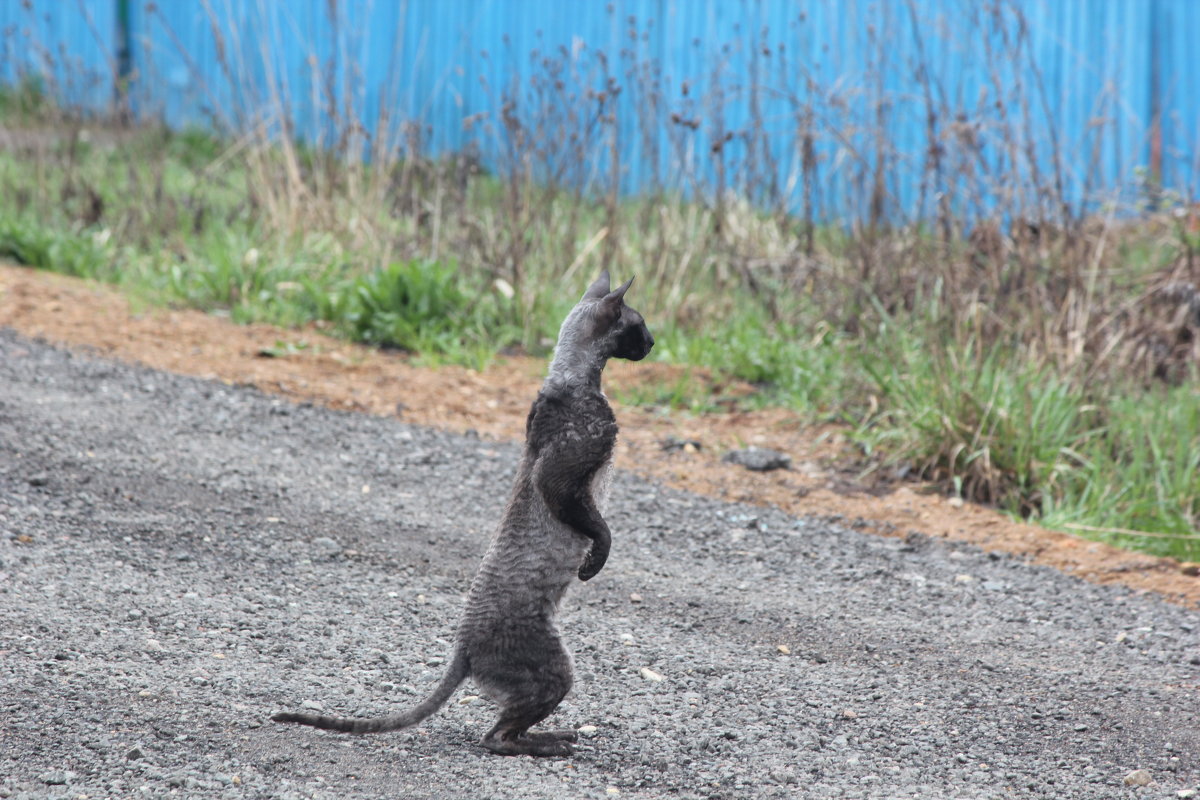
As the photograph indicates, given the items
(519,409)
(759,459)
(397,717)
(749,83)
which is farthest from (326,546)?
(749,83)

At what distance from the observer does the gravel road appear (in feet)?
9.59

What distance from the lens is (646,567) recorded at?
15.1 ft

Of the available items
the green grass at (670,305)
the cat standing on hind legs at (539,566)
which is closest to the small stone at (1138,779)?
the cat standing on hind legs at (539,566)

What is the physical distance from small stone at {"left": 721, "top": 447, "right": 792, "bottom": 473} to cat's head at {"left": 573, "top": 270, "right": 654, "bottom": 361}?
270 centimetres

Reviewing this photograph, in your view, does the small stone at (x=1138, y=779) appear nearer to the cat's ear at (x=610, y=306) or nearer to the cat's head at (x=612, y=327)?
the cat's head at (x=612, y=327)

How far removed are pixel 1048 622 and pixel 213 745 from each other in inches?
114

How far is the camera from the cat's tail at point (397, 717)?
9.05 feet

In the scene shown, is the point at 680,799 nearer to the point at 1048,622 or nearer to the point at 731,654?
the point at 731,654

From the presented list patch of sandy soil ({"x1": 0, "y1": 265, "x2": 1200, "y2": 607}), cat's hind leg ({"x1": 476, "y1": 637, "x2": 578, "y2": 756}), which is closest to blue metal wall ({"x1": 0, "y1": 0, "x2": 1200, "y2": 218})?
patch of sandy soil ({"x1": 0, "y1": 265, "x2": 1200, "y2": 607})

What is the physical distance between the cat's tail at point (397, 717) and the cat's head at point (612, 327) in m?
0.84

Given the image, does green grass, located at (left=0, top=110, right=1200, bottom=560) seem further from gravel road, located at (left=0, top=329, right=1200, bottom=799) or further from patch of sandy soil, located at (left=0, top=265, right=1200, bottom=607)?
gravel road, located at (left=0, top=329, right=1200, bottom=799)

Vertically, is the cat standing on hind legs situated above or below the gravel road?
above

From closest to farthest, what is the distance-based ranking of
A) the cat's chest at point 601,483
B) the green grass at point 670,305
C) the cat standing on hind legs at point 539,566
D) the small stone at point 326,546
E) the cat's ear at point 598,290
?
the cat standing on hind legs at point 539,566
the cat's chest at point 601,483
the cat's ear at point 598,290
the small stone at point 326,546
the green grass at point 670,305

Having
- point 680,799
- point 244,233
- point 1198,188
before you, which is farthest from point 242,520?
point 1198,188
